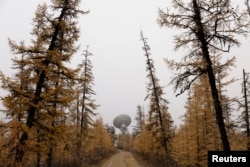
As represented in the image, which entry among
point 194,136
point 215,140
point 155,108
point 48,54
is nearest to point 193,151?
point 194,136

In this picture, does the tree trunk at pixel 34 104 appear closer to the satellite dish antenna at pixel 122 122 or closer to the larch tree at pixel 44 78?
the larch tree at pixel 44 78

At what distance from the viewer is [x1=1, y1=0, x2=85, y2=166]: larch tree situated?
598 inches

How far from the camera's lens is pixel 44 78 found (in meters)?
17.2

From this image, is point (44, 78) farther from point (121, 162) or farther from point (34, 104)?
point (121, 162)

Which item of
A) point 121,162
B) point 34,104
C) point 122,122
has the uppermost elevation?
point 34,104

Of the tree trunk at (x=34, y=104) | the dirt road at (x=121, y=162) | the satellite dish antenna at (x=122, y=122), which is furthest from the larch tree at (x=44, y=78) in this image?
the satellite dish antenna at (x=122, y=122)

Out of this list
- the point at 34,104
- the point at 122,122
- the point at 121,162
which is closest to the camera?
the point at 34,104

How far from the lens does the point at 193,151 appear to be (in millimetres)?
24625

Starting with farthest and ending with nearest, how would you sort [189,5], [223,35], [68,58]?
[68,58] → [189,5] → [223,35]

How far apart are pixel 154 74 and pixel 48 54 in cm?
1935

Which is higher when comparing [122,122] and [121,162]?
[122,122]

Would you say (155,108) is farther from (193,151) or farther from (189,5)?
(189,5)

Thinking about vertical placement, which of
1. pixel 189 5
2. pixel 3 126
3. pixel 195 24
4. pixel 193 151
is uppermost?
pixel 189 5

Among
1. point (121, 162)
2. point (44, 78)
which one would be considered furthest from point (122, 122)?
point (44, 78)
